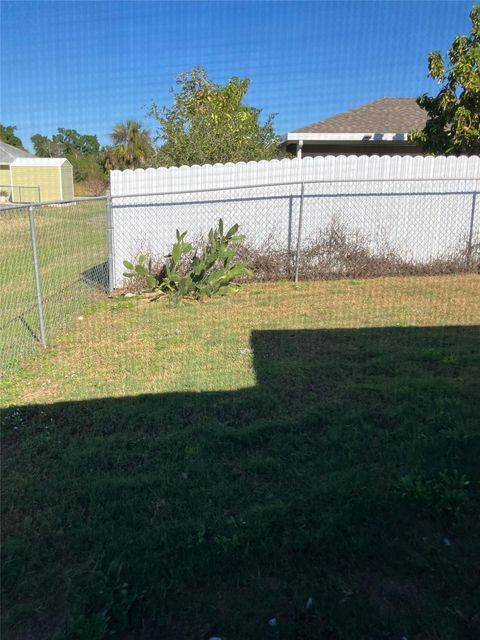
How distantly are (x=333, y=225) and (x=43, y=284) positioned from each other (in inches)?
204

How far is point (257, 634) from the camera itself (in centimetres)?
194

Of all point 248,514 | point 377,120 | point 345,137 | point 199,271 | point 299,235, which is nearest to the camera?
point 248,514

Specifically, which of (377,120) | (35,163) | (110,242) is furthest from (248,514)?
(35,163)

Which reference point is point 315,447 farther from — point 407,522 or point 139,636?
point 139,636

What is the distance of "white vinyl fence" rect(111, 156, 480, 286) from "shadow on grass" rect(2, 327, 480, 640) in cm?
516

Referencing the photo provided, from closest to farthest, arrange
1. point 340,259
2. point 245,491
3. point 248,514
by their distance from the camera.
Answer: point 248,514, point 245,491, point 340,259

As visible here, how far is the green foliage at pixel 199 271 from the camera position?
792cm

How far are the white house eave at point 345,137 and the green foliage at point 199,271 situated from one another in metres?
5.96

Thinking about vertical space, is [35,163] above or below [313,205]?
above

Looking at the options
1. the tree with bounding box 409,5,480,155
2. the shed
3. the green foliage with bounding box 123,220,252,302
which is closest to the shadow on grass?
the green foliage with bounding box 123,220,252,302

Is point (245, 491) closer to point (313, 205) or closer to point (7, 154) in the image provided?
point (313, 205)

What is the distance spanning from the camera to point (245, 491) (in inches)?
111

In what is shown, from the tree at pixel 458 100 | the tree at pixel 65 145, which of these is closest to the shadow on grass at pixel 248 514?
→ the tree at pixel 458 100

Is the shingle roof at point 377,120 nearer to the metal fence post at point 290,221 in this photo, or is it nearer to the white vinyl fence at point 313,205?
the white vinyl fence at point 313,205
